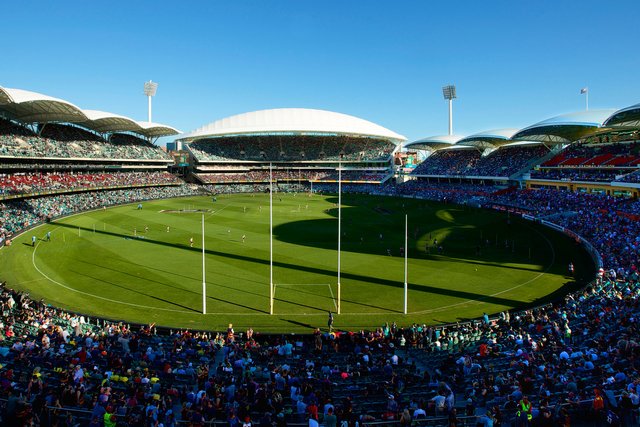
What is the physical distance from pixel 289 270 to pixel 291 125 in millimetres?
92884

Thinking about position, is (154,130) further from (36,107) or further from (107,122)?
(36,107)

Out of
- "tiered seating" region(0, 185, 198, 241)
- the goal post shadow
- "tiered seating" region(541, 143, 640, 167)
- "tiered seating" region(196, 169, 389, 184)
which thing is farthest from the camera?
"tiered seating" region(196, 169, 389, 184)

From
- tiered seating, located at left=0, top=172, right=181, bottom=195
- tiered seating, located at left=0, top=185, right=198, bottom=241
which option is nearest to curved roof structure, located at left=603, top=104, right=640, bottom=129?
tiered seating, located at left=0, top=185, right=198, bottom=241

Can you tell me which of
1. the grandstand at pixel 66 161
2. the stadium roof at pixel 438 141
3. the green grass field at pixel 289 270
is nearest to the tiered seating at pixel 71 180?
the grandstand at pixel 66 161

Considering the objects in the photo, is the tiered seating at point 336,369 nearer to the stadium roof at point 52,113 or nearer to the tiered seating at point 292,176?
the stadium roof at point 52,113

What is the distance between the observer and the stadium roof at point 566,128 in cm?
5991

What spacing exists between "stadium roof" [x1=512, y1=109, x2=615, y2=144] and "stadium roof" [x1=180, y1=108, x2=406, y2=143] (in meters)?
55.3

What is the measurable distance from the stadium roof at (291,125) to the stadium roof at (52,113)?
26.0m

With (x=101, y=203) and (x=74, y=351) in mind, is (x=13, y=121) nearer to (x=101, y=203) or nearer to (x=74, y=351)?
(x=101, y=203)

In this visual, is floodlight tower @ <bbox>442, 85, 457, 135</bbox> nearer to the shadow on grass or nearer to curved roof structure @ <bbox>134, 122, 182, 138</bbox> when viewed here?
curved roof structure @ <bbox>134, 122, 182, 138</bbox>

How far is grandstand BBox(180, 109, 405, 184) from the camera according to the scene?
11947cm


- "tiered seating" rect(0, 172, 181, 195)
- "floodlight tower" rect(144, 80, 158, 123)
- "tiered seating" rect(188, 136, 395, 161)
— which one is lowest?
"tiered seating" rect(0, 172, 181, 195)

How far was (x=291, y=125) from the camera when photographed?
12075 centimetres

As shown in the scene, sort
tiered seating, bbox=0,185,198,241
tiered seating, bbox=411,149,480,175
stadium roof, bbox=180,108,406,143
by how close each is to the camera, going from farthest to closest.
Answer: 1. stadium roof, bbox=180,108,406,143
2. tiered seating, bbox=411,149,480,175
3. tiered seating, bbox=0,185,198,241
